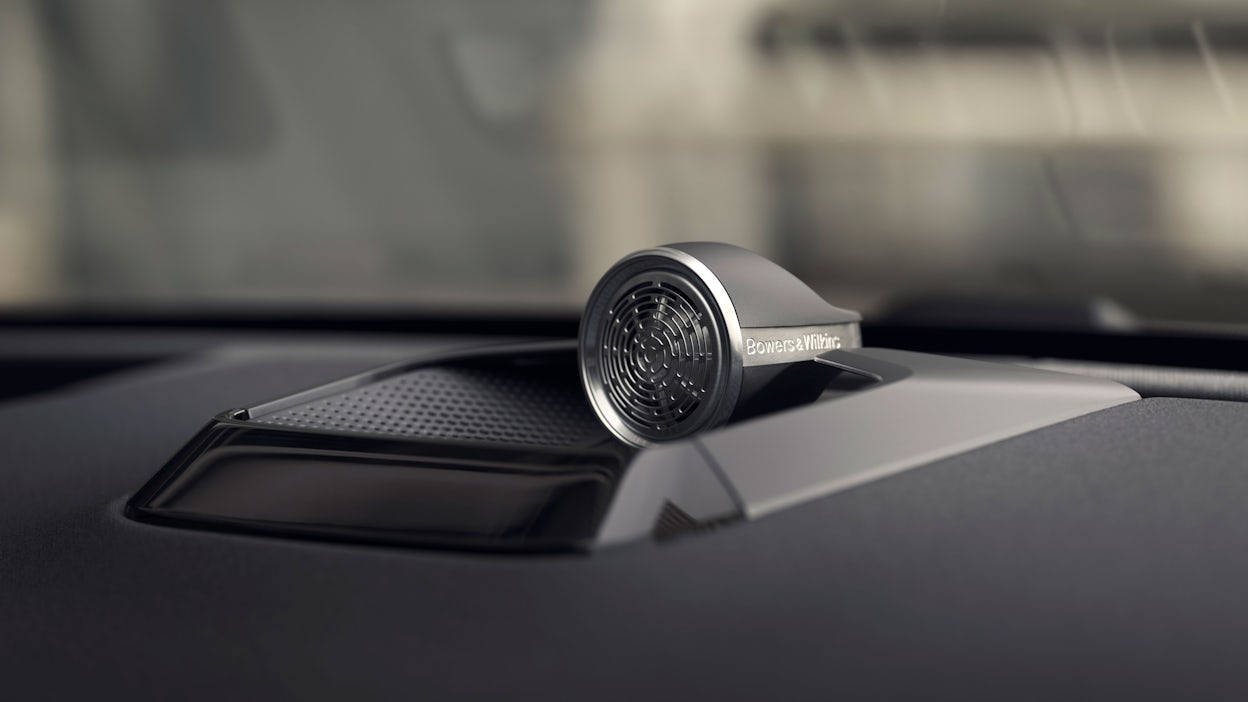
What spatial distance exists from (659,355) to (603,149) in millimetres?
902

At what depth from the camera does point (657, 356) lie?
0.93 metres

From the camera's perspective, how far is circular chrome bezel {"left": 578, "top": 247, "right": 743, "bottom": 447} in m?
0.90

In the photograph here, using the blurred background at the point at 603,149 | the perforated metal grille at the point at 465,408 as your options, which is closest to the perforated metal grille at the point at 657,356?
the perforated metal grille at the point at 465,408

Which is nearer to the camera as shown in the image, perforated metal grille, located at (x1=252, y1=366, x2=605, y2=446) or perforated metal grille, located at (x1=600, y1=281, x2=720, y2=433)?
perforated metal grille, located at (x1=600, y1=281, x2=720, y2=433)

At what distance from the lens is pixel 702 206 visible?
67.2 inches

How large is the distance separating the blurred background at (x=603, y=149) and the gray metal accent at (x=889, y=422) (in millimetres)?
484

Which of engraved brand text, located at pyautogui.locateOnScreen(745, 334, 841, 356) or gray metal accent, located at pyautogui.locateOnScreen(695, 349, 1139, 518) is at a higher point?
engraved brand text, located at pyautogui.locateOnScreen(745, 334, 841, 356)

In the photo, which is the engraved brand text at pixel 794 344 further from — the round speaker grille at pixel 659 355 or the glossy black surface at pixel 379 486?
the glossy black surface at pixel 379 486

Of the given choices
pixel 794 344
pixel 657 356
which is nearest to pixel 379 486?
pixel 657 356

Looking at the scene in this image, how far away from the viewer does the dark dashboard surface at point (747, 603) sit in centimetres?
64

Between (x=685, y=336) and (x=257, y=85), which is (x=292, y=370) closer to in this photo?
(x=257, y=85)

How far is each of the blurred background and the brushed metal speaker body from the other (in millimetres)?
623

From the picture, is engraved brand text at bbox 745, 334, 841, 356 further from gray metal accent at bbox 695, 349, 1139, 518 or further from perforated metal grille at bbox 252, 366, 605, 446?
perforated metal grille at bbox 252, 366, 605, 446

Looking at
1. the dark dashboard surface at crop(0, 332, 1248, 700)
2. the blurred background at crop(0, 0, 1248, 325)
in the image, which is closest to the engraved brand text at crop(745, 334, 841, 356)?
the dark dashboard surface at crop(0, 332, 1248, 700)
